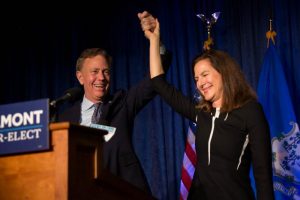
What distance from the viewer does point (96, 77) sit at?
2523 millimetres

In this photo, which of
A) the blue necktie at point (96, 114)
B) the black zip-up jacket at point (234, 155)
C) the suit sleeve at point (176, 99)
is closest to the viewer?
the black zip-up jacket at point (234, 155)

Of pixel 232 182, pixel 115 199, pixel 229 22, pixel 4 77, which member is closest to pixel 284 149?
pixel 229 22

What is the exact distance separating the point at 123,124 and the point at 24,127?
3.65ft

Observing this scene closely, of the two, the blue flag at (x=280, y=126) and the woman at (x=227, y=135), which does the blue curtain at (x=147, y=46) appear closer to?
the blue flag at (x=280, y=126)

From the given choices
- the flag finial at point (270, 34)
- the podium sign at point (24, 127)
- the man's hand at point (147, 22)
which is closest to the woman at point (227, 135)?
the man's hand at point (147, 22)

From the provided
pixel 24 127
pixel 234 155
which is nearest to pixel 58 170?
pixel 24 127

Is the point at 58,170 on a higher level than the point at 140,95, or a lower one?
lower

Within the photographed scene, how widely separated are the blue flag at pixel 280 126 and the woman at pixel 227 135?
126 cm

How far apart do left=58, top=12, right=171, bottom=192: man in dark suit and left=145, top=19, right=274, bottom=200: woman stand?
33 centimetres

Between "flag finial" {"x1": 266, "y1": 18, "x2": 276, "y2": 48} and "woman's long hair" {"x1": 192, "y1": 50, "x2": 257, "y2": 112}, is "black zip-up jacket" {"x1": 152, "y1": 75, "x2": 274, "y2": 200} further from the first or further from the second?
"flag finial" {"x1": 266, "y1": 18, "x2": 276, "y2": 48}

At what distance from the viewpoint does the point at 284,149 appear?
10.7ft

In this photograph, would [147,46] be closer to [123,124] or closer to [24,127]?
[123,124]

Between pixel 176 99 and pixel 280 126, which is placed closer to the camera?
pixel 176 99

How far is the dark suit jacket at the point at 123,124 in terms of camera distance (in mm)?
2293
